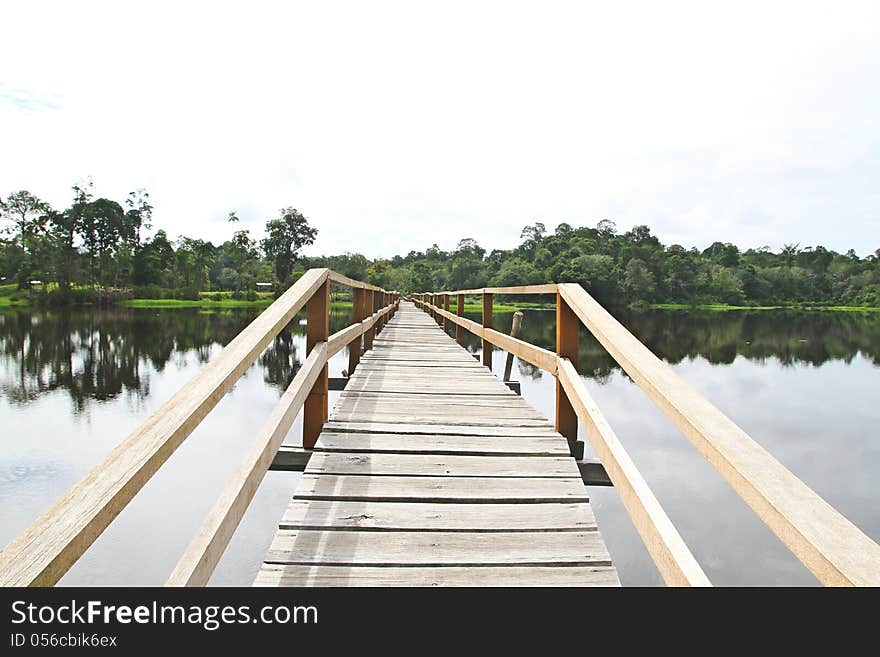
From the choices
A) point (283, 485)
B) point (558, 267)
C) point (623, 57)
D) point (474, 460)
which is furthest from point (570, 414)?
point (558, 267)

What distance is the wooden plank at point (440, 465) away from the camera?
233cm

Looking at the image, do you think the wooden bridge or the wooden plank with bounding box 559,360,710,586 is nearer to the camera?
the wooden bridge

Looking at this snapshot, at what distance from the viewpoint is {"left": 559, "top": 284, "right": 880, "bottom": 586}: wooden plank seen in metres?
0.78

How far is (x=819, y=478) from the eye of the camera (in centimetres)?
1185

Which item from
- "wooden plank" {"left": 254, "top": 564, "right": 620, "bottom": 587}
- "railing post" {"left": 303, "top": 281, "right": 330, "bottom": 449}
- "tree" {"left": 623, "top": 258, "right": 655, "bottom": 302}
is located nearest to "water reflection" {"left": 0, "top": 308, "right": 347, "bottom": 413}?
"railing post" {"left": 303, "top": 281, "right": 330, "bottom": 449}

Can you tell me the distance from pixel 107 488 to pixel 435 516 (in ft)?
4.05

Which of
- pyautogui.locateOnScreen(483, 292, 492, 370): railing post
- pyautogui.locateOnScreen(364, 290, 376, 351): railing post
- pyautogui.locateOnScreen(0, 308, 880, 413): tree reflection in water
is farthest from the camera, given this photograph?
pyautogui.locateOnScreen(0, 308, 880, 413): tree reflection in water

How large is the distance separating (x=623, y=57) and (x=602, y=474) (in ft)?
22.5

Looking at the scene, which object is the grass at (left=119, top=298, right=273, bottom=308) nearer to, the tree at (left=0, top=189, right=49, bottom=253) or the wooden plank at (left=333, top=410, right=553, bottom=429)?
the tree at (left=0, top=189, right=49, bottom=253)

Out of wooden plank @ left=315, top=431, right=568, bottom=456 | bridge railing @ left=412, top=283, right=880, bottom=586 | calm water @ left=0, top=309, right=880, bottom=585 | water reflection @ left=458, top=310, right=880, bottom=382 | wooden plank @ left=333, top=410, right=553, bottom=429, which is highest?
bridge railing @ left=412, top=283, right=880, bottom=586

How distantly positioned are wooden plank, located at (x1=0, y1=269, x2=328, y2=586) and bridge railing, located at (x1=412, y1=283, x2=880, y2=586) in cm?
107

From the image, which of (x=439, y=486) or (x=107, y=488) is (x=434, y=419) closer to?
(x=439, y=486)

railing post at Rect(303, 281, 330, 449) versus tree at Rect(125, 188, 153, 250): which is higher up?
tree at Rect(125, 188, 153, 250)

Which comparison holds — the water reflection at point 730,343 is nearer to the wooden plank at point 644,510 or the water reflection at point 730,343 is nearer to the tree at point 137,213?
the wooden plank at point 644,510
